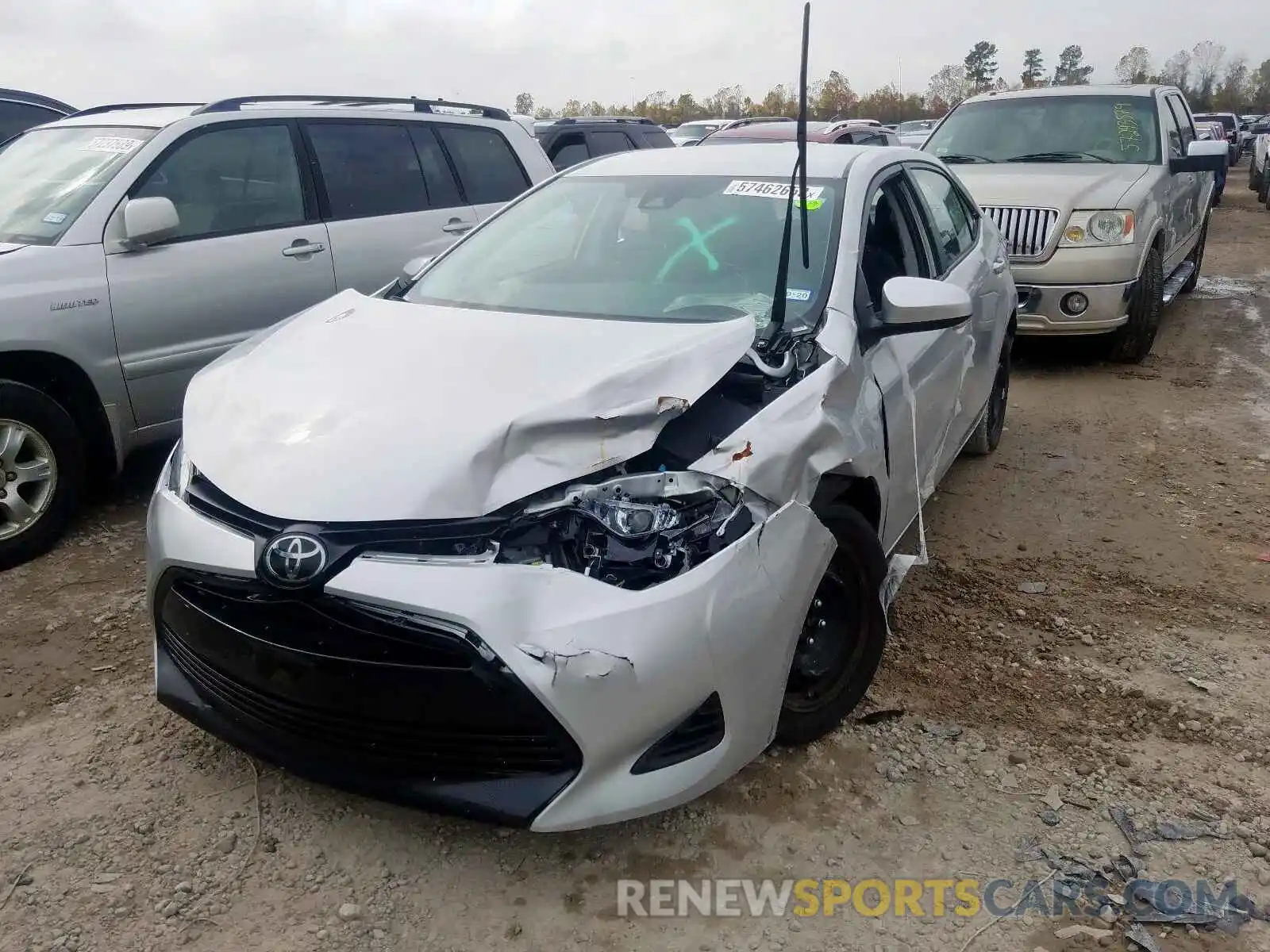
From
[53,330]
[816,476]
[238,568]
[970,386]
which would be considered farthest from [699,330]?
[53,330]

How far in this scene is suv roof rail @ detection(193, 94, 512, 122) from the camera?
5.11 meters

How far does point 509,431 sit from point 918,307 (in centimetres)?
148

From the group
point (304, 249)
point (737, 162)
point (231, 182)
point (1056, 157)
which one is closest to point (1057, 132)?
point (1056, 157)

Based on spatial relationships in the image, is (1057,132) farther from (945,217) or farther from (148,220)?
(148,220)

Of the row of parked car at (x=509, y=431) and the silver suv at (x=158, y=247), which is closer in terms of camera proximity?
the row of parked car at (x=509, y=431)

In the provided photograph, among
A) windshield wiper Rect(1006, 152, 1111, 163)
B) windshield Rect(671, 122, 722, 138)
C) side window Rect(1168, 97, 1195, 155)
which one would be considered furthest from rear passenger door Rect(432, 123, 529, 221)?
windshield Rect(671, 122, 722, 138)

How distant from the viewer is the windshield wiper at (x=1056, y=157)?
7738 mm

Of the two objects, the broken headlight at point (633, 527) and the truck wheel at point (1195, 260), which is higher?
the broken headlight at point (633, 527)

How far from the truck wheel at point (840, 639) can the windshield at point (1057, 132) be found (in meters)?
6.02

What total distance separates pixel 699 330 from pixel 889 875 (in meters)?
1.55

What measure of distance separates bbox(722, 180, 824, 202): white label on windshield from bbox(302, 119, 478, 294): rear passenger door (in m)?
2.49

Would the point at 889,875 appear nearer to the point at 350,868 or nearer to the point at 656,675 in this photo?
the point at 656,675

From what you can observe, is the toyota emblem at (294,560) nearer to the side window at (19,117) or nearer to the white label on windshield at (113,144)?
the white label on windshield at (113,144)

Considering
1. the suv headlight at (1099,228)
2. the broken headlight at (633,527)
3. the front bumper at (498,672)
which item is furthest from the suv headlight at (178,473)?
the suv headlight at (1099,228)
